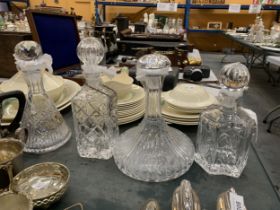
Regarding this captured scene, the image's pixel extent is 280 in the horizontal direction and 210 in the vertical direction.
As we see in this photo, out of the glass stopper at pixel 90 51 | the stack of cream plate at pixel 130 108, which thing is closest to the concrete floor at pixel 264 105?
the stack of cream plate at pixel 130 108

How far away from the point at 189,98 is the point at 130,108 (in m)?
0.15

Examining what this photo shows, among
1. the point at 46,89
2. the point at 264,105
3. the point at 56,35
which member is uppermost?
the point at 56,35

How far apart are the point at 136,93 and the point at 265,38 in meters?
2.21

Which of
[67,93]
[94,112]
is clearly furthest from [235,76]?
[67,93]

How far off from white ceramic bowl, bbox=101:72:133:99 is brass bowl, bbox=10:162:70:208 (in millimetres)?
242

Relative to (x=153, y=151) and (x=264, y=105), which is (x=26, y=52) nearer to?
(x=153, y=151)

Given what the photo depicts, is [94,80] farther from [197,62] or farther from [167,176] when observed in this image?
[197,62]

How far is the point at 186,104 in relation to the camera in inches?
23.1

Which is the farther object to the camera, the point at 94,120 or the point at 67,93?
the point at 67,93

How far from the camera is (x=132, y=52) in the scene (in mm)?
1535

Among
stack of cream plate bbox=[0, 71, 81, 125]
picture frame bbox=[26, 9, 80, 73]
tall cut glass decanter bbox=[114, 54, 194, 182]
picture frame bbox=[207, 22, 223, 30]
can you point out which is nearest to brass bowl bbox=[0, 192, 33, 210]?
tall cut glass decanter bbox=[114, 54, 194, 182]

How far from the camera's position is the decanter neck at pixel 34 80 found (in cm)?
48

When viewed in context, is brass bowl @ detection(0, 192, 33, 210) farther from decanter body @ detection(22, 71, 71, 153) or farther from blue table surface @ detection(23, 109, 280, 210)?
decanter body @ detection(22, 71, 71, 153)

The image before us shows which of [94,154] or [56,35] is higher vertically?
[56,35]
